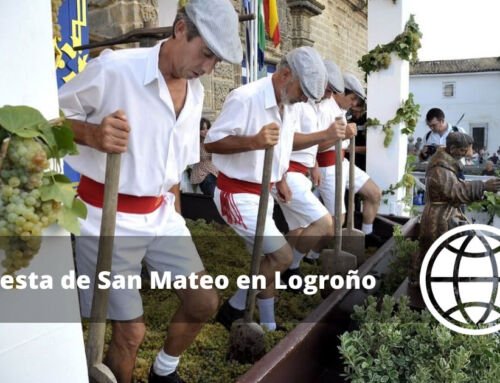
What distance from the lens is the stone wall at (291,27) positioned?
22.0ft

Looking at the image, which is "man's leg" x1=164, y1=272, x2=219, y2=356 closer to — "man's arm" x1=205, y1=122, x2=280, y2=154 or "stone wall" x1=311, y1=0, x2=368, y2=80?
"man's arm" x1=205, y1=122, x2=280, y2=154

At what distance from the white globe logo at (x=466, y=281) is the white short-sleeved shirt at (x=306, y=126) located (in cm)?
147

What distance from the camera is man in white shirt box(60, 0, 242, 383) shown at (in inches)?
88.7

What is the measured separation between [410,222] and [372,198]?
531mm

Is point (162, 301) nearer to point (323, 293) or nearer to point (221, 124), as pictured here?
point (323, 293)

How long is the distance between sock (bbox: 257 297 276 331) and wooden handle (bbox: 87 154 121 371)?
62.4 inches

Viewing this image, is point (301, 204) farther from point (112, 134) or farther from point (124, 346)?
point (112, 134)

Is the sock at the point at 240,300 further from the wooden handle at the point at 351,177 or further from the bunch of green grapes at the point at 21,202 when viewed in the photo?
the bunch of green grapes at the point at 21,202

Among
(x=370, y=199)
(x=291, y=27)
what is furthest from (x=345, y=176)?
(x=291, y=27)

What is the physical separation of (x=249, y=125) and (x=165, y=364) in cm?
153

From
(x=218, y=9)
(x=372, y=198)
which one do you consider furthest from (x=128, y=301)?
(x=372, y=198)

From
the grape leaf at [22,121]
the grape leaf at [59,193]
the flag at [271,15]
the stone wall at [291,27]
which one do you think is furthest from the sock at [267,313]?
the flag at [271,15]

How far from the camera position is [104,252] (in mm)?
2025

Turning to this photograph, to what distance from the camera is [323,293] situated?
4152mm
